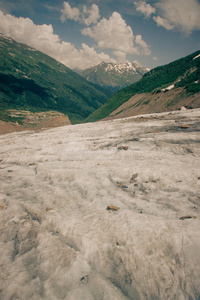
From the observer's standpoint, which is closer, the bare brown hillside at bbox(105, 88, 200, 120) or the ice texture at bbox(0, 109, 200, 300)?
the ice texture at bbox(0, 109, 200, 300)

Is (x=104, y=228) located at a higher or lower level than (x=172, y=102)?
lower

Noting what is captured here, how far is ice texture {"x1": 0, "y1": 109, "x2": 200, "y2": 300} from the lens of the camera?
3457mm

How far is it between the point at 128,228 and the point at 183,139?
332 inches

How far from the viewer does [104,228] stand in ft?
15.7

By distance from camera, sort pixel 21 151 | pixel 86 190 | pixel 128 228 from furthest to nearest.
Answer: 1. pixel 21 151
2. pixel 86 190
3. pixel 128 228

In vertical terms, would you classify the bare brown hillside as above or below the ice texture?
above

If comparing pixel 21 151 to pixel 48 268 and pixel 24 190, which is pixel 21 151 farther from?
pixel 48 268

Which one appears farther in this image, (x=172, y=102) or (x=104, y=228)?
(x=172, y=102)

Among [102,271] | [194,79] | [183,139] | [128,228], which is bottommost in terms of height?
[102,271]

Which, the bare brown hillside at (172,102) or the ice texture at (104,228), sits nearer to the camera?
the ice texture at (104,228)

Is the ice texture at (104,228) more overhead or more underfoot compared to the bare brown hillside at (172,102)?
more underfoot

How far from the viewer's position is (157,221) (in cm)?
480

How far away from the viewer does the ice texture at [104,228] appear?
11.3ft

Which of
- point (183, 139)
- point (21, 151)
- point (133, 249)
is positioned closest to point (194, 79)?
point (183, 139)
